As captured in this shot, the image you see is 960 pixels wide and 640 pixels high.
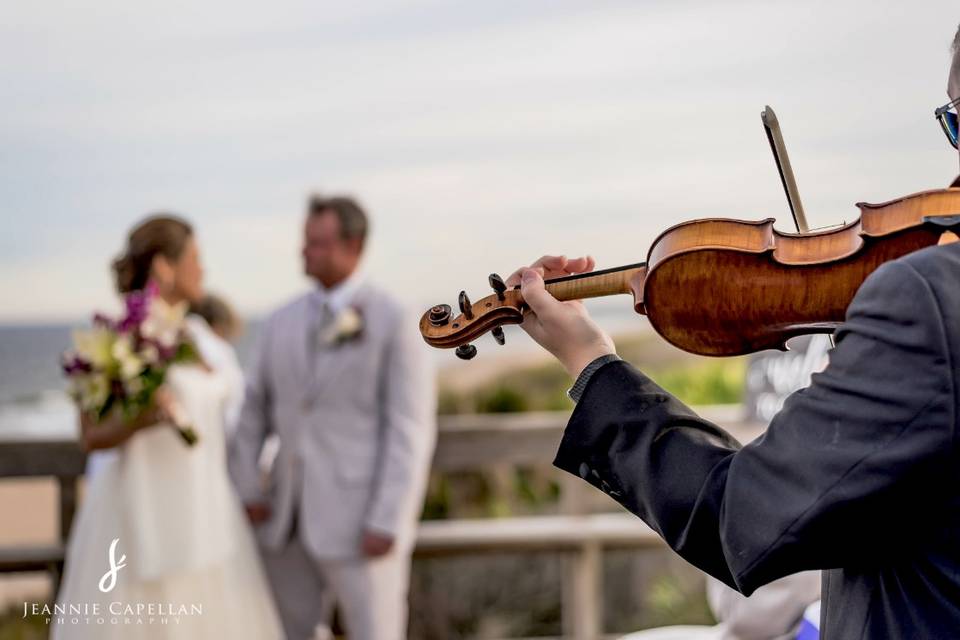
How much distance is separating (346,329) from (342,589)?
1.11 meters

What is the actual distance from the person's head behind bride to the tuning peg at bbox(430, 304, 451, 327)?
11.1ft

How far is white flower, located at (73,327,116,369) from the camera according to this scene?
4359 mm

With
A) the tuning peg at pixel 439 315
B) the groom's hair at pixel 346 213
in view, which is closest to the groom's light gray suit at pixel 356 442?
the groom's hair at pixel 346 213

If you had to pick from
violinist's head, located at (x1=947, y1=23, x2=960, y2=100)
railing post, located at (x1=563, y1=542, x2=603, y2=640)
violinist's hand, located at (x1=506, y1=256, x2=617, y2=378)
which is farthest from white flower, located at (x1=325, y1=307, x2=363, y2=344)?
violinist's head, located at (x1=947, y1=23, x2=960, y2=100)

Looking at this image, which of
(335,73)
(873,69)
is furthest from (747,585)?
(335,73)

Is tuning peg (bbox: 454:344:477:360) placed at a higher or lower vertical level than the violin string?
lower

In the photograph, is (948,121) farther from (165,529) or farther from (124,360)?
(165,529)

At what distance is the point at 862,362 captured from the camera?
108cm

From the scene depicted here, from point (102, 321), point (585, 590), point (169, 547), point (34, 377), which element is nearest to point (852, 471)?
point (102, 321)

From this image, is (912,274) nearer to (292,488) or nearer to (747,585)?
(747,585)

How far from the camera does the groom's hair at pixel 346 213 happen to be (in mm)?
4840

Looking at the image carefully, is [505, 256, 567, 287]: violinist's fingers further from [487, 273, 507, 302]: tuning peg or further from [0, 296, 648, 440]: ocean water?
[0, 296, 648, 440]: ocean water

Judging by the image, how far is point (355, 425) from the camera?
471 centimetres

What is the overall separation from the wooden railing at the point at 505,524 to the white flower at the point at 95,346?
858mm
